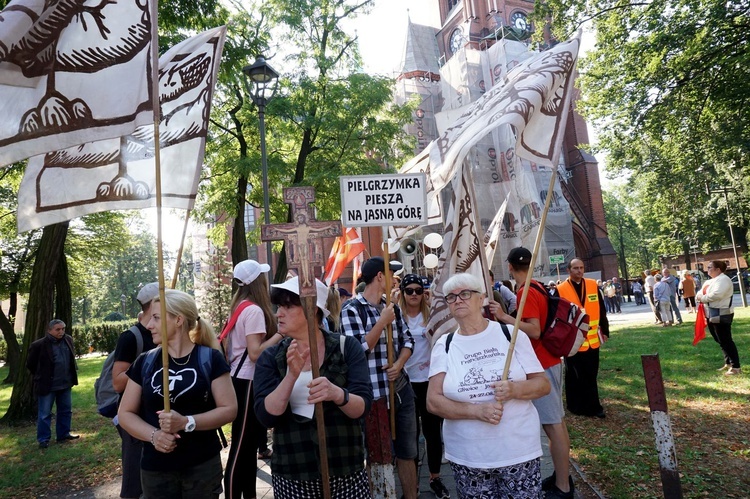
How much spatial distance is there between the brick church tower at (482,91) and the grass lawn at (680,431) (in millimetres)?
24865

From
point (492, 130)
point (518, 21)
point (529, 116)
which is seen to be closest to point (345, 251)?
point (492, 130)

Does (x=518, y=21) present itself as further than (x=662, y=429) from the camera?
Yes

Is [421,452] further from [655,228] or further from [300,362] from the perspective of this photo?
[655,228]

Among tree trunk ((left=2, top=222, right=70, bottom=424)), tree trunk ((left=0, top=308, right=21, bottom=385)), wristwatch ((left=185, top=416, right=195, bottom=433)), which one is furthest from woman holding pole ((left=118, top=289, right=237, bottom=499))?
tree trunk ((left=0, top=308, right=21, bottom=385))

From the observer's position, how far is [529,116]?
12.4 ft

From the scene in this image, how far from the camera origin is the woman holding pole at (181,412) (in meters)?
2.96

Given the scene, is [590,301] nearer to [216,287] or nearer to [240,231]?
[240,231]

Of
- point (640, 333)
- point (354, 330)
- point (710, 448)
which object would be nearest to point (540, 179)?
point (640, 333)

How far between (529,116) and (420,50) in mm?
45572

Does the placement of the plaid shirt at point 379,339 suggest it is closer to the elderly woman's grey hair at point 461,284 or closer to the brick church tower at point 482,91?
the elderly woman's grey hair at point 461,284

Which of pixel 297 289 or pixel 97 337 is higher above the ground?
pixel 297 289

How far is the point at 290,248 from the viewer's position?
310 centimetres

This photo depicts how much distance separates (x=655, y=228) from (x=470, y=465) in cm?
5341

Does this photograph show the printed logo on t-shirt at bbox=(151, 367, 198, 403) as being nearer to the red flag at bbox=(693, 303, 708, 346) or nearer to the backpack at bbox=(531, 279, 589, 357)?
the backpack at bbox=(531, 279, 589, 357)
